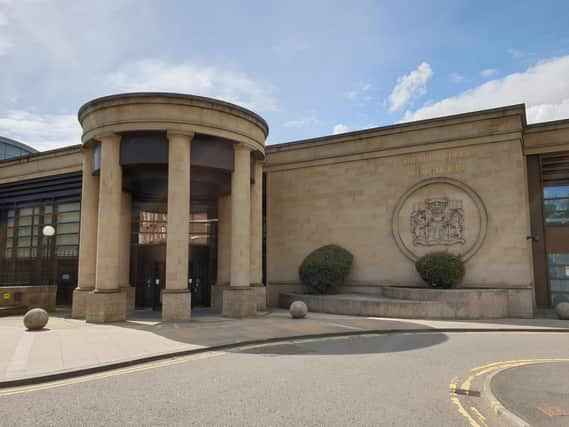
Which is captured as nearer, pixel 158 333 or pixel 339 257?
pixel 158 333

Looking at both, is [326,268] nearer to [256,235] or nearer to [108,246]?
[256,235]

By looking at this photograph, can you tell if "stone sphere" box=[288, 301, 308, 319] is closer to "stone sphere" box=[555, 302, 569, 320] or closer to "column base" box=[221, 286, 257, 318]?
"column base" box=[221, 286, 257, 318]

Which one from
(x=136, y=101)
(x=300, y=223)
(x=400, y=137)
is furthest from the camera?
(x=300, y=223)

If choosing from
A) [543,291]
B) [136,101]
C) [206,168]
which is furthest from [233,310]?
[543,291]

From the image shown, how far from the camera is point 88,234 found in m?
20.5

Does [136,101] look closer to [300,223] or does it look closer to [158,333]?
[158,333]

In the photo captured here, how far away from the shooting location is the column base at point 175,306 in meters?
17.4

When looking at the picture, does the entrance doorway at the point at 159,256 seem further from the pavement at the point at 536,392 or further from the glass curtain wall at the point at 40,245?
the pavement at the point at 536,392

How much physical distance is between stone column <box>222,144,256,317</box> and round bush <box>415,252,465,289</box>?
812cm

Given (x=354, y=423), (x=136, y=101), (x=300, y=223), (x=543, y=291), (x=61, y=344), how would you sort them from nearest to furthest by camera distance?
1. (x=354, y=423)
2. (x=61, y=344)
3. (x=136, y=101)
4. (x=543, y=291)
5. (x=300, y=223)

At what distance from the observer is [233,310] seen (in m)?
19.1

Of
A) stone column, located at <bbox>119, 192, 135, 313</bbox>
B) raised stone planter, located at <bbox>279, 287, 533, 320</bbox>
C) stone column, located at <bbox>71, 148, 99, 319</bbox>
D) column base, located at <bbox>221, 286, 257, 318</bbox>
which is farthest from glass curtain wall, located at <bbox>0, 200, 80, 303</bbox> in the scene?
raised stone planter, located at <bbox>279, 287, 533, 320</bbox>

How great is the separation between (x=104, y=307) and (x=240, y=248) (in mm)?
5911

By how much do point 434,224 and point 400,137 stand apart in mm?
4969
